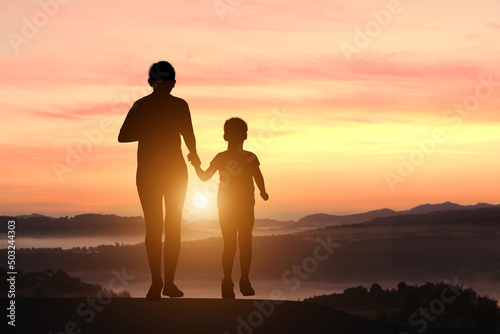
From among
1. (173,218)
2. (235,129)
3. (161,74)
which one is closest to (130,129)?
(161,74)

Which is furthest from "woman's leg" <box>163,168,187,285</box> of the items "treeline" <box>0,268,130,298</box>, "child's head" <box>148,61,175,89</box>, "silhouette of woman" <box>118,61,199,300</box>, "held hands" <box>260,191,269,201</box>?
"treeline" <box>0,268,130,298</box>

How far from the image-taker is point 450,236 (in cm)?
6100

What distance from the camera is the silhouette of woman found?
1333 centimetres

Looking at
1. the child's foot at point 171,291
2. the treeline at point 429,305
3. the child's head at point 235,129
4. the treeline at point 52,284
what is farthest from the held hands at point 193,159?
the treeline at point 52,284

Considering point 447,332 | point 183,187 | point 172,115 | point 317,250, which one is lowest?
point 447,332

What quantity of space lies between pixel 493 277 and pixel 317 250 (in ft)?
106

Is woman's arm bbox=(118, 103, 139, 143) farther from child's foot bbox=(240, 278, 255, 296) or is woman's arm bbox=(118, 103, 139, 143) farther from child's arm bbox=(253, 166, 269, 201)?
child's foot bbox=(240, 278, 255, 296)

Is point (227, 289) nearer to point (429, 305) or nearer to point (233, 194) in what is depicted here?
point (233, 194)

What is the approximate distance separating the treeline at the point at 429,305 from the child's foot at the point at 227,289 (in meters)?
3.22

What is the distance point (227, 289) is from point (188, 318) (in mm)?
1398

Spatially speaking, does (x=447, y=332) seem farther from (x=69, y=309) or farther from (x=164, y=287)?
(x=69, y=309)

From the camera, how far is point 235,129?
1423 centimetres

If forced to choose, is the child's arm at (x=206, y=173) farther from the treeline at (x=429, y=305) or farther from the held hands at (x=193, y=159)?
the treeline at (x=429, y=305)

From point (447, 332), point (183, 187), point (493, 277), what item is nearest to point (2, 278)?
point (183, 187)
